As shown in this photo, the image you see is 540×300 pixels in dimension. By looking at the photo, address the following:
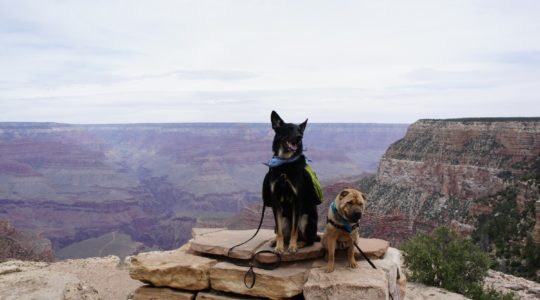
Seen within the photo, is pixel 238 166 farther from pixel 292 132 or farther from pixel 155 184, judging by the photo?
pixel 292 132

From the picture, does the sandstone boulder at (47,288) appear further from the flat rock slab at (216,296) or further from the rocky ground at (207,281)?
the flat rock slab at (216,296)

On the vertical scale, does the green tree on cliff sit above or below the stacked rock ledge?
below

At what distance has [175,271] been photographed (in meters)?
8.85

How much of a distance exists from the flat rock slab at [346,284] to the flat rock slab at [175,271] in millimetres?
2166

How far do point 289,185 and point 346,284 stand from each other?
191cm

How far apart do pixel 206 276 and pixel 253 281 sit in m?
1.06

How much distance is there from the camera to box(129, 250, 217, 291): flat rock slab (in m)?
8.77

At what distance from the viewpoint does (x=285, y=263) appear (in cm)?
861

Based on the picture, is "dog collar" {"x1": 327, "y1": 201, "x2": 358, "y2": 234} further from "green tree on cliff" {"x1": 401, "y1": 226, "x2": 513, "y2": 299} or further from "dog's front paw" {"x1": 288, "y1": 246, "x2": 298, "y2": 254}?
"green tree on cliff" {"x1": 401, "y1": 226, "x2": 513, "y2": 299}

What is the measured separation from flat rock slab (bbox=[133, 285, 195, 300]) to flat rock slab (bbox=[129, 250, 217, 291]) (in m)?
0.10

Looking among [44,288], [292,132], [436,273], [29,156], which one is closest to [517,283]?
[436,273]

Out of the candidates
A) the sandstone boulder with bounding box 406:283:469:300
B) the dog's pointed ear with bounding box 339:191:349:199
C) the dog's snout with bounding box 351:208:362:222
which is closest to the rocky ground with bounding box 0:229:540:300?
the sandstone boulder with bounding box 406:283:469:300

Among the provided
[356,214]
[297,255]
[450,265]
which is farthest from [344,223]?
[450,265]

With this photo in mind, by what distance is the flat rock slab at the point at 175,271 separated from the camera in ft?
28.8
